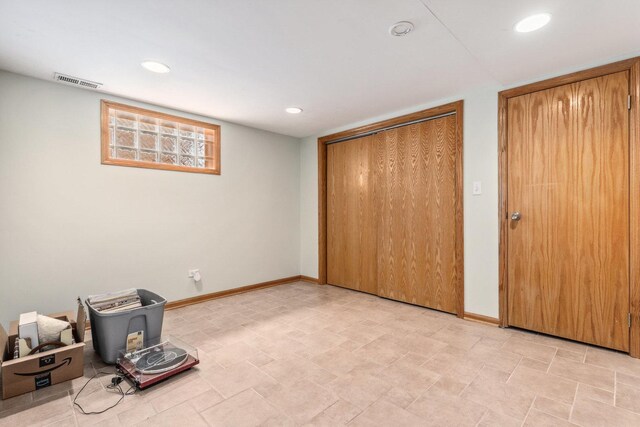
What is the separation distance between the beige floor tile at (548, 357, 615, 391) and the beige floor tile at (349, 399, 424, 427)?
110cm

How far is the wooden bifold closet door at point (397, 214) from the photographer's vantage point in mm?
3117

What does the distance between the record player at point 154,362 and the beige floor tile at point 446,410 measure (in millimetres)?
1418

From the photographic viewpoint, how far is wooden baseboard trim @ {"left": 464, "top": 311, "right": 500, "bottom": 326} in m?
2.75

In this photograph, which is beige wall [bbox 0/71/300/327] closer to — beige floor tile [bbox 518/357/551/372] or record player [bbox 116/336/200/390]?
record player [bbox 116/336/200/390]

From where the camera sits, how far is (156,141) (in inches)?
128

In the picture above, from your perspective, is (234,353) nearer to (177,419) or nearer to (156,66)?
(177,419)

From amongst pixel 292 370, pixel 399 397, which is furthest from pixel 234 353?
pixel 399 397

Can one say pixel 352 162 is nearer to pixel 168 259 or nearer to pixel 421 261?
pixel 421 261

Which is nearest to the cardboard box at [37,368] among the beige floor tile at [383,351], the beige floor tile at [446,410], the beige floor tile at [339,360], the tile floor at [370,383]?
the tile floor at [370,383]

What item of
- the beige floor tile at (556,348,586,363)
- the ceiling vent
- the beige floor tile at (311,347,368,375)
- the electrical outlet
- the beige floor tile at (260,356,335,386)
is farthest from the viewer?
the electrical outlet

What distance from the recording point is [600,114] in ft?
7.36

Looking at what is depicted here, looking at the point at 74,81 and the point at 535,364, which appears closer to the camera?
the point at 535,364

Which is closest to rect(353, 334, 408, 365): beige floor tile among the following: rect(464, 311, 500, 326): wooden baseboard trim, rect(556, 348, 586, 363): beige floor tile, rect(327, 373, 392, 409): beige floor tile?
rect(327, 373, 392, 409): beige floor tile

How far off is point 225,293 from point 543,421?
126 inches
